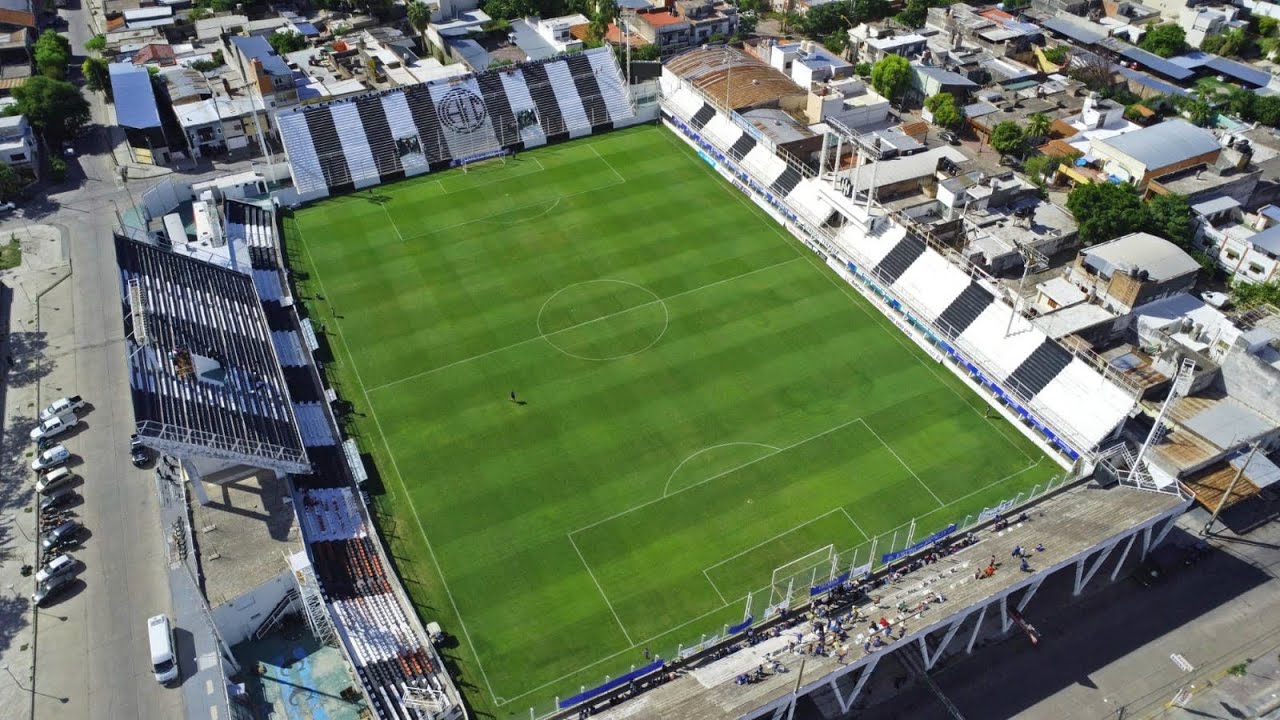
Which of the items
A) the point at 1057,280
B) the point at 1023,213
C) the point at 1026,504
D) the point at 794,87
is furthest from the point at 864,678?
the point at 794,87

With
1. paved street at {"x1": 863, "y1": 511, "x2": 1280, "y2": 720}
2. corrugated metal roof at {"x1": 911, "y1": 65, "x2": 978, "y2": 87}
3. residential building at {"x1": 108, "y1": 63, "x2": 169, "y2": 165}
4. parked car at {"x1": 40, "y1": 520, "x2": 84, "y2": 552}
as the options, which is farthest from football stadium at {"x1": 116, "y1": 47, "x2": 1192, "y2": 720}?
corrugated metal roof at {"x1": 911, "y1": 65, "x2": 978, "y2": 87}

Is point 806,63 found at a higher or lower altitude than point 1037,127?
higher

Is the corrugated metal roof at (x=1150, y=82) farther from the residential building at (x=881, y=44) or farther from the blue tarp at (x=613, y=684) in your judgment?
the blue tarp at (x=613, y=684)

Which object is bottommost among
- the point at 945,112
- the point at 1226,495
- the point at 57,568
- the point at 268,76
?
the point at 1226,495

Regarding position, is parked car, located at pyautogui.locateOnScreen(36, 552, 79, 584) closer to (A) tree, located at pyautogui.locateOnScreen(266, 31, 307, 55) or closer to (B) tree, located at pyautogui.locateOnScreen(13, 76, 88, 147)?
(B) tree, located at pyautogui.locateOnScreen(13, 76, 88, 147)

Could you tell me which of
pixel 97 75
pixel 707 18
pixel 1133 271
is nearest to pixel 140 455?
pixel 97 75

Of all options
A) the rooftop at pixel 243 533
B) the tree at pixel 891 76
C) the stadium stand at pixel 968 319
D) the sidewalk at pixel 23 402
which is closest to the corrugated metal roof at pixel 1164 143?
the tree at pixel 891 76

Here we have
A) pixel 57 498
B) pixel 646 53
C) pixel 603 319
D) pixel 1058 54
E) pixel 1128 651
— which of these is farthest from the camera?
pixel 646 53

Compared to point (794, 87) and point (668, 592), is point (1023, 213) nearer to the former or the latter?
point (794, 87)

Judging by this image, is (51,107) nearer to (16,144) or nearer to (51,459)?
(16,144)
